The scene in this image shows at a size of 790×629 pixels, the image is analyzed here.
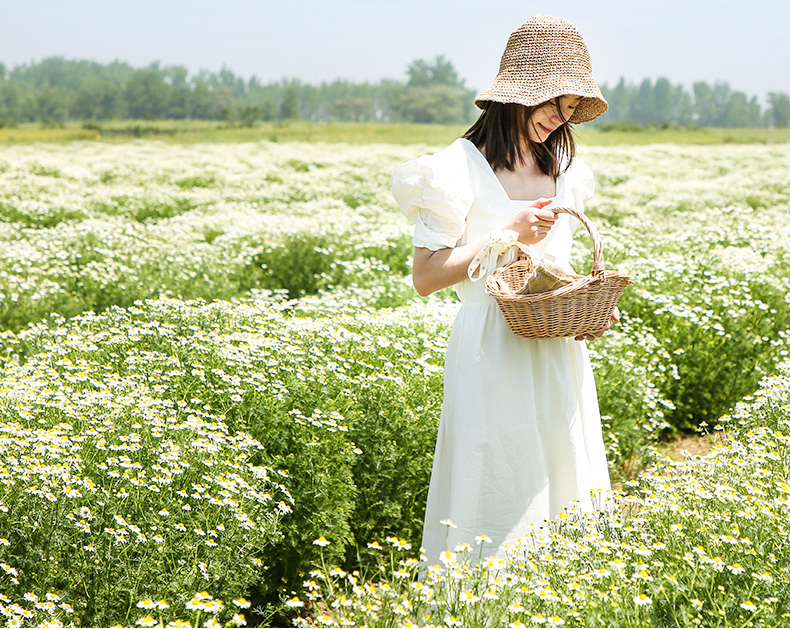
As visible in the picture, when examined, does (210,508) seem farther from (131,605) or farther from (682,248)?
(682,248)

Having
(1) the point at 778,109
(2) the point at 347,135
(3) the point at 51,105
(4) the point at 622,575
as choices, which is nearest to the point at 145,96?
(3) the point at 51,105

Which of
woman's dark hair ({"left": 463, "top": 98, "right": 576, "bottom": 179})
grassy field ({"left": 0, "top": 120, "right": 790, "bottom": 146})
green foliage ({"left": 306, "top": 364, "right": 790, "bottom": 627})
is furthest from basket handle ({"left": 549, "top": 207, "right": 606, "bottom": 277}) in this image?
grassy field ({"left": 0, "top": 120, "right": 790, "bottom": 146})

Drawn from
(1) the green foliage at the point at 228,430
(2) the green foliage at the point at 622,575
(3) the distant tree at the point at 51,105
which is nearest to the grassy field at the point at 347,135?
(1) the green foliage at the point at 228,430

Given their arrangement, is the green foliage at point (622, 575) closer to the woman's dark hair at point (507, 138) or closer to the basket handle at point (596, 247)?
the basket handle at point (596, 247)

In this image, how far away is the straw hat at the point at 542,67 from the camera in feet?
9.23

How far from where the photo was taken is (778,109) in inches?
6476

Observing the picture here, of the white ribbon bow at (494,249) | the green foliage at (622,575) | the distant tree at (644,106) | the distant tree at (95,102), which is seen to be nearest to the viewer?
the green foliage at (622,575)

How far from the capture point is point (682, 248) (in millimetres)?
8219

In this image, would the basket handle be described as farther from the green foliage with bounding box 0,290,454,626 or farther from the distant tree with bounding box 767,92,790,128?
the distant tree with bounding box 767,92,790,128

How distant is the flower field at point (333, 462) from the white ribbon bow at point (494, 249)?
99cm

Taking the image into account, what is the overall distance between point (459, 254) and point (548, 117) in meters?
0.65

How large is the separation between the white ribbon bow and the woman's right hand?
0.02 metres

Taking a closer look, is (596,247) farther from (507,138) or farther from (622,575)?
(622,575)

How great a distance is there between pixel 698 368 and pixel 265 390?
3.44m
